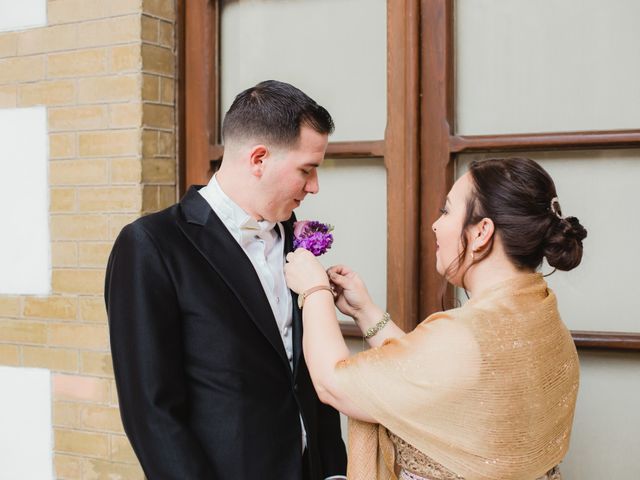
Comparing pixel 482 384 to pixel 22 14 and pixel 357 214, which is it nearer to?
pixel 357 214

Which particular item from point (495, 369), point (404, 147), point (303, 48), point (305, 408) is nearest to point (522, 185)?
point (495, 369)

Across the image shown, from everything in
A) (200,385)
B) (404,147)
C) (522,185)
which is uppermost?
(404,147)

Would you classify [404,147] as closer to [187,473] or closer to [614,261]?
[614,261]

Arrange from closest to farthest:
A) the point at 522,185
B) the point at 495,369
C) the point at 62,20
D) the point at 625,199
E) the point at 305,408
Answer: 1. the point at 495,369
2. the point at 522,185
3. the point at 305,408
4. the point at 625,199
5. the point at 62,20

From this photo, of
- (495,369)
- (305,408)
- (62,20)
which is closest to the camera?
(495,369)

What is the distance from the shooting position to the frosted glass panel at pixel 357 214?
2861 millimetres

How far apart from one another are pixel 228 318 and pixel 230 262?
14cm

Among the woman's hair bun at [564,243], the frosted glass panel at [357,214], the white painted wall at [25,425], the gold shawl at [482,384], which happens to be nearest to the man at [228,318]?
the gold shawl at [482,384]

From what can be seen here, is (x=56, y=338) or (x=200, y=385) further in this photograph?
(x=56, y=338)

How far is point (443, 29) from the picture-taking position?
2719 mm

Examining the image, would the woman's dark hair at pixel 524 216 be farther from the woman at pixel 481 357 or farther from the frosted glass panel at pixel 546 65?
the frosted glass panel at pixel 546 65

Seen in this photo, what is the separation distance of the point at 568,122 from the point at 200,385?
1523mm

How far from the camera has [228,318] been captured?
189 cm

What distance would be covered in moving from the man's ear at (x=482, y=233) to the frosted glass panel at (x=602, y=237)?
87 centimetres
